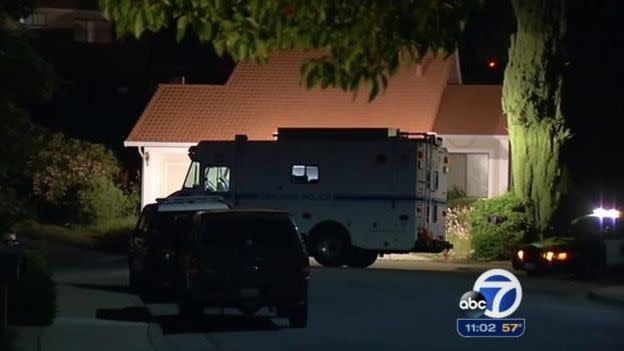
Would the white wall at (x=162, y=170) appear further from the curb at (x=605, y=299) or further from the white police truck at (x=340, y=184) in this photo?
the curb at (x=605, y=299)

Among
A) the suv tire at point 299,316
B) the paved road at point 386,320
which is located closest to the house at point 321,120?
the paved road at point 386,320

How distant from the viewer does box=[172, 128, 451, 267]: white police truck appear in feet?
109

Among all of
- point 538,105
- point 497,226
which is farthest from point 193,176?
point 538,105

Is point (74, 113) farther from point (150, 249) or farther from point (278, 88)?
point (150, 249)

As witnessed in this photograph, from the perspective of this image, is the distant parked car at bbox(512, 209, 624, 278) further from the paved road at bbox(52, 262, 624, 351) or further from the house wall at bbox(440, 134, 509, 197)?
the house wall at bbox(440, 134, 509, 197)

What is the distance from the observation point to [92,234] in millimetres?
42312

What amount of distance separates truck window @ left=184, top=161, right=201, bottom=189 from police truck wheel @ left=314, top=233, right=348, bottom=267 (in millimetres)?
3284

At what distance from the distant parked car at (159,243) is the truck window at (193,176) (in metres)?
7.12

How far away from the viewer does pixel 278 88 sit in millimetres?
45219

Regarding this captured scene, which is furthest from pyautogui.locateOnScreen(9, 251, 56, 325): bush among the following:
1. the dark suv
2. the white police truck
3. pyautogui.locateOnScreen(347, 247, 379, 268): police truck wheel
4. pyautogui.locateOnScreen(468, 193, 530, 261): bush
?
pyautogui.locateOnScreen(468, 193, 530, 261): bush

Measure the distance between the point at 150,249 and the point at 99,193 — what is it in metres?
18.5

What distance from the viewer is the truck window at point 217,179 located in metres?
34.2

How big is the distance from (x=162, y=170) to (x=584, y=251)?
666 inches

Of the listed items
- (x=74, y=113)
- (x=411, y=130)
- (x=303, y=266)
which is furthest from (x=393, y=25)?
(x=74, y=113)
